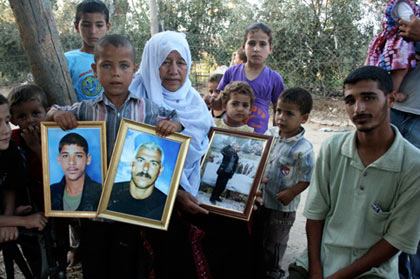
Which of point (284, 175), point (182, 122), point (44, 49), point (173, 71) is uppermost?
point (44, 49)

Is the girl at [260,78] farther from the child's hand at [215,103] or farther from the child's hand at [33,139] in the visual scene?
the child's hand at [33,139]

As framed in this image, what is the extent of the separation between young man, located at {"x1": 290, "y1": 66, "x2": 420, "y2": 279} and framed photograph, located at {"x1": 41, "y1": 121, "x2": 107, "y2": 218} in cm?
140

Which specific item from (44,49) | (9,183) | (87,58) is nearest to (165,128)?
(9,183)

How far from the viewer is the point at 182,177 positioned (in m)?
2.29

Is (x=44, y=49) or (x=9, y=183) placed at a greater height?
(x=44, y=49)

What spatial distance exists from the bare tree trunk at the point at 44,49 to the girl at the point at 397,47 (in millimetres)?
2854

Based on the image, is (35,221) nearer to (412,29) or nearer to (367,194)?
(367,194)

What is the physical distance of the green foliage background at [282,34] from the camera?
33.3 feet

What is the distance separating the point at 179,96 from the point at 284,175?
106 centimetres

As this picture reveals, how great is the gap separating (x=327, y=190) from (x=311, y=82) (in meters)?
9.46

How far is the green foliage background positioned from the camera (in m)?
10.1

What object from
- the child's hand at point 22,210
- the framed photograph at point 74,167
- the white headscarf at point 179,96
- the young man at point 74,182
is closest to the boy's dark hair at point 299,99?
the white headscarf at point 179,96

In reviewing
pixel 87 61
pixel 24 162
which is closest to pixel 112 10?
pixel 87 61

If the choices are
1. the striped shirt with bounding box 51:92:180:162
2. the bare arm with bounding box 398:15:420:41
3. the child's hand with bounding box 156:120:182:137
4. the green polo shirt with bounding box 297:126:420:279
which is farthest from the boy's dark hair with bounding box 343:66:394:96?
the striped shirt with bounding box 51:92:180:162
